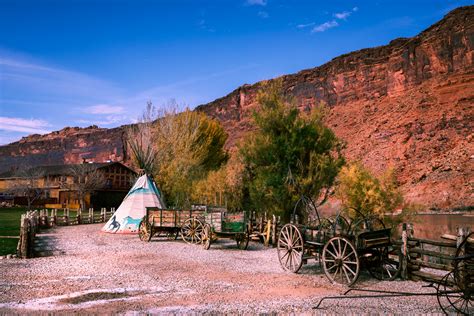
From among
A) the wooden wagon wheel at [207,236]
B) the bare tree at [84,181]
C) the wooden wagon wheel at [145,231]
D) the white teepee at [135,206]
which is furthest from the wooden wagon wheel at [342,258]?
the bare tree at [84,181]

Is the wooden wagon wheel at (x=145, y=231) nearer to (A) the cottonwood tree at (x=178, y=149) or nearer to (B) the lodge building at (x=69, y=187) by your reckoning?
(A) the cottonwood tree at (x=178, y=149)

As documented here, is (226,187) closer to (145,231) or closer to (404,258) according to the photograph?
(145,231)

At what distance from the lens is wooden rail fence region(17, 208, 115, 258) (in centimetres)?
1221

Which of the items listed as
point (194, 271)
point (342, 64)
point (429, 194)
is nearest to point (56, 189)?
point (194, 271)

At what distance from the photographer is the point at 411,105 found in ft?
252

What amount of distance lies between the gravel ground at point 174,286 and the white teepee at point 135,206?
6.49 metres

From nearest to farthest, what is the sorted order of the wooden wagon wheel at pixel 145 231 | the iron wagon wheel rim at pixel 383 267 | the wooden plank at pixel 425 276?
the wooden plank at pixel 425 276 < the iron wagon wheel rim at pixel 383 267 < the wooden wagon wheel at pixel 145 231

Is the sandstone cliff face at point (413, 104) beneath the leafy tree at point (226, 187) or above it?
above

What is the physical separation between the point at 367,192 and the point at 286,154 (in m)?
4.56

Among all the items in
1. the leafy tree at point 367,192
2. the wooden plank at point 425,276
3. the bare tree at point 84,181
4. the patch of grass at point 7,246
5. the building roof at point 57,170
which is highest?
the building roof at point 57,170

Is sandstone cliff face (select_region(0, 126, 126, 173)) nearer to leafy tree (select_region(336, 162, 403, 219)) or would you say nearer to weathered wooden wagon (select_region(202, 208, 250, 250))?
leafy tree (select_region(336, 162, 403, 219))

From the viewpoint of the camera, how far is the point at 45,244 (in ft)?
52.1

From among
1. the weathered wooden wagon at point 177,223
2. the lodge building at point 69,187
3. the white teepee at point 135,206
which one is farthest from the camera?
the lodge building at point 69,187

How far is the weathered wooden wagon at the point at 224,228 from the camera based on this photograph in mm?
14812
